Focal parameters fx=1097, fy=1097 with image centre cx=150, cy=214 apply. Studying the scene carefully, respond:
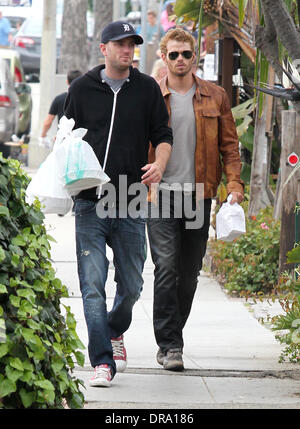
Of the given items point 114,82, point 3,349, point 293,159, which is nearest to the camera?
point 3,349

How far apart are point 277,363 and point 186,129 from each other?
1.55 metres

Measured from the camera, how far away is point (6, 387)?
3934 millimetres

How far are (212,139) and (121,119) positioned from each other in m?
0.71

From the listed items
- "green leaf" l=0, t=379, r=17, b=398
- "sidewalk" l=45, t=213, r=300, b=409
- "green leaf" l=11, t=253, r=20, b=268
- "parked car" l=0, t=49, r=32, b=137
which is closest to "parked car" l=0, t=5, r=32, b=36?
"parked car" l=0, t=49, r=32, b=137

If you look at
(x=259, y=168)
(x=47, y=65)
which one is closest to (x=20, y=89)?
(x=47, y=65)

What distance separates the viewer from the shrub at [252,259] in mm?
9352

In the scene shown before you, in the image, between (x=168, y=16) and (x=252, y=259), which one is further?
(x=168, y=16)

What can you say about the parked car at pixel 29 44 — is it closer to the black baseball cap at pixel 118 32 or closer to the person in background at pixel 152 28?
the person in background at pixel 152 28

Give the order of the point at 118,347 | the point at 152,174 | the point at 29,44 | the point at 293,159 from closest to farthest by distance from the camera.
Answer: the point at 152,174, the point at 118,347, the point at 293,159, the point at 29,44

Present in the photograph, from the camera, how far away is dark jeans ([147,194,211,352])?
21.2 ft

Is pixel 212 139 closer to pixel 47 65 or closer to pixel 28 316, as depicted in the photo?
pixel 28 316

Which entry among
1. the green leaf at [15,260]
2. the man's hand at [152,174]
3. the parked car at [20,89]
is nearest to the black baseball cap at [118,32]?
the man's hand at [152,174]

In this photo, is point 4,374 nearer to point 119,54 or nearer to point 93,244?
point 93,244

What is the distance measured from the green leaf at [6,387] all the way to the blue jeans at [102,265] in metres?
1.97
